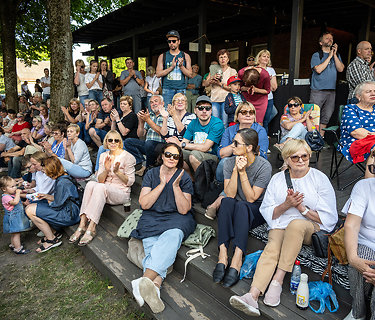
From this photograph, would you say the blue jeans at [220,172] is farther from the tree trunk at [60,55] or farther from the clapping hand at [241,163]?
the tree trunk at [60,55]

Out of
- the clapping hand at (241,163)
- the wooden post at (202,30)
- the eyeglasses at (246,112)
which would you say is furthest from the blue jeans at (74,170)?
the wooden post at (202,30)

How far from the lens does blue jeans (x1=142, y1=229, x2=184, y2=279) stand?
2768 millimetres

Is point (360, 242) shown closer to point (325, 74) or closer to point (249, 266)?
point (249, 266)

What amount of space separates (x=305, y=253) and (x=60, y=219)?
321cm

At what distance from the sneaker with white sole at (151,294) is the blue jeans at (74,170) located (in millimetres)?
2833

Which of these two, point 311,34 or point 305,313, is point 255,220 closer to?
point 305,313

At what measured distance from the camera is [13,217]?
4.13m

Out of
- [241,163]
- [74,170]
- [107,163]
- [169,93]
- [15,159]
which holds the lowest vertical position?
[15,159]

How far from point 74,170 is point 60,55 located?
3.29 m

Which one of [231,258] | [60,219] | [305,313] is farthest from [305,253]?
[60,219]

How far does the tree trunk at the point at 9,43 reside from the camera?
10656mm

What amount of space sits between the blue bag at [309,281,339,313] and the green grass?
4.84 ft

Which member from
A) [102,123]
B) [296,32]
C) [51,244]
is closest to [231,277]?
[51,244]

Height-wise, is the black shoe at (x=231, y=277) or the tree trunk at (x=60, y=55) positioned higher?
the tree trunk at (x=60, y=55)
